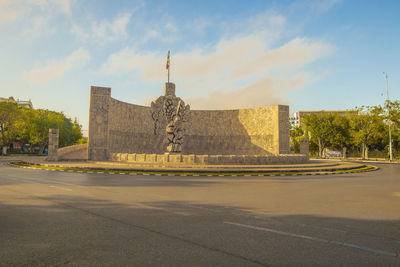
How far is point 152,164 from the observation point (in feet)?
76.6

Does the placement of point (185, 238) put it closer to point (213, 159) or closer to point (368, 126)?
point (213, 159)

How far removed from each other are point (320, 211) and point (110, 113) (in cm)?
3104

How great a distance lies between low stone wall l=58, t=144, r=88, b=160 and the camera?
1325 inches

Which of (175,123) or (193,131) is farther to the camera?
(193,131)

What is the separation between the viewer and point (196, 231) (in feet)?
17.0

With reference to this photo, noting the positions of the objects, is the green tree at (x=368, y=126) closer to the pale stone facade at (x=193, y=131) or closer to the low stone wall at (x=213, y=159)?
the pale stone facade at (x=193, y=131)

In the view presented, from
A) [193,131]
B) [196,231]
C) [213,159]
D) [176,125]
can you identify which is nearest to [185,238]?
[196,231]

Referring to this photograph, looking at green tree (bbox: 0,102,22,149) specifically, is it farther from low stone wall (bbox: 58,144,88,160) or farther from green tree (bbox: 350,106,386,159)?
green tree (bbox: 350,106,386,159)

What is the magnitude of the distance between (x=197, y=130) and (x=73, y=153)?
20141 millimetres

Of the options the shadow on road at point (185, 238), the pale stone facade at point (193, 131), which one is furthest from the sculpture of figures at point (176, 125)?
the shadow on road at point (185, 238)

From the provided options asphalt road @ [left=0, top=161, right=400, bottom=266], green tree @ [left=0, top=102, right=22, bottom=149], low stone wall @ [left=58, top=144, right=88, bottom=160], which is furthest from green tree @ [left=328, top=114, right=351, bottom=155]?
green tree @ [left=0, top=102, right=22, bottom=149]

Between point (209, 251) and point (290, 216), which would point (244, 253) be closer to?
point (209, 251)

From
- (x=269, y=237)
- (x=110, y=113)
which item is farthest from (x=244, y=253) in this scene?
(x=110, y=113)

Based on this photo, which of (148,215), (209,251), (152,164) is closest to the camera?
(209,251)
